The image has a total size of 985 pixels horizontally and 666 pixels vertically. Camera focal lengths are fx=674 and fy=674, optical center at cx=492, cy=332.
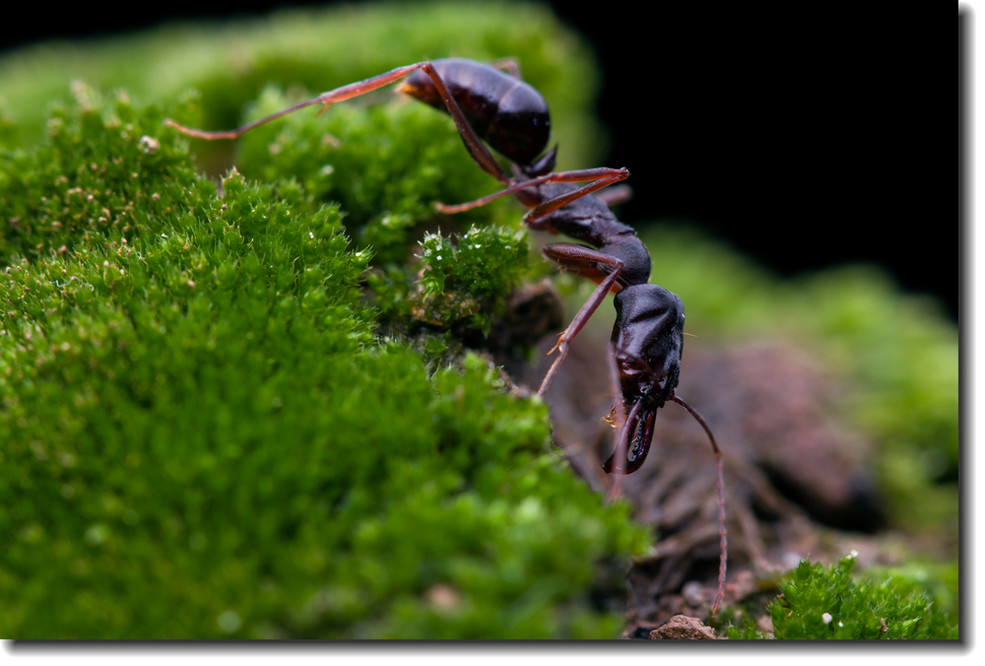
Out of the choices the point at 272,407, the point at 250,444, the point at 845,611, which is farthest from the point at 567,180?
the point at 845,611

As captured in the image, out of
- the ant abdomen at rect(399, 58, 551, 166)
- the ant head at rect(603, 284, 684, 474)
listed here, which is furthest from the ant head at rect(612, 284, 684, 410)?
the ant abdomen at rect(399, 58, 551, 166)

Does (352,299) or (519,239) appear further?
(519,239)

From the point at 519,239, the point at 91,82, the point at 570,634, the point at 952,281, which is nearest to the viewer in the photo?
the point at 570,634

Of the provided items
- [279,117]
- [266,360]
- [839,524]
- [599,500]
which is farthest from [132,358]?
[839,524]

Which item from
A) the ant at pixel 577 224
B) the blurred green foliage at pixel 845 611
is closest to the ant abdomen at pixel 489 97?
the ant at pixel 577 224

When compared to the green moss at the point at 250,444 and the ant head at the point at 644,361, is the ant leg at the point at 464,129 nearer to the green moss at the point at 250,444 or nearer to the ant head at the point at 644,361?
the green moss at the point at 250,444

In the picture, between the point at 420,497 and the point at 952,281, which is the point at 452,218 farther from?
the point at 952,281

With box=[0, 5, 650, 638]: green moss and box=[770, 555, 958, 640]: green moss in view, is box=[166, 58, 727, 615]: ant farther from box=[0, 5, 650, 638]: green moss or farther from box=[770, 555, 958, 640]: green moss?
box=[0, 5, 650, 638]: green moss
